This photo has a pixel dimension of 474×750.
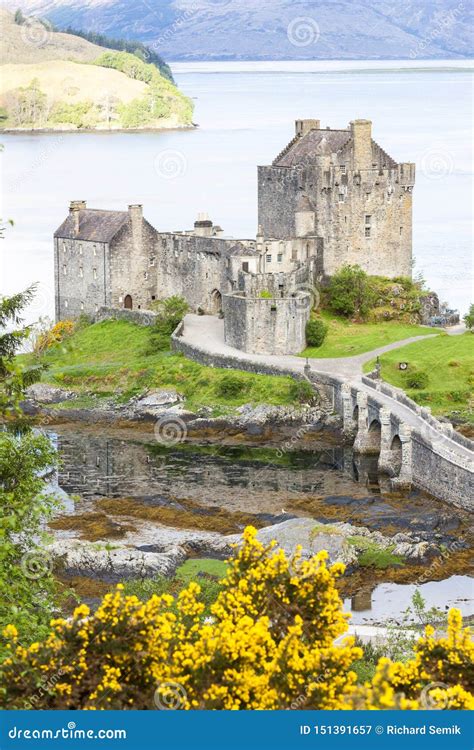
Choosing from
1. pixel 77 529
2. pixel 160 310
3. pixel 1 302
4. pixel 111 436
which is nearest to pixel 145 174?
pixel 160 310

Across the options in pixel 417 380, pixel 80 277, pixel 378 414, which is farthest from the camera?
pixel 80 277

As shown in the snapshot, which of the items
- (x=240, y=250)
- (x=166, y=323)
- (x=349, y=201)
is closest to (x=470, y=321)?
(x=349, y=201)

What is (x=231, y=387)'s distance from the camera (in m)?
61.5

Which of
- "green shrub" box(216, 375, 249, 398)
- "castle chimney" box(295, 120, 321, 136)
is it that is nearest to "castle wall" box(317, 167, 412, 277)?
"castle chimney" box(295, 120, 321, 136)

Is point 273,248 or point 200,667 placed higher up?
point 273,248

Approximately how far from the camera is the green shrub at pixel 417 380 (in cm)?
5991

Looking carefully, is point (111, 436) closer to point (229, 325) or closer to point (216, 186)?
point (229, 325)

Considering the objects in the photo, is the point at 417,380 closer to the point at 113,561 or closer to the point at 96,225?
the point at 113,561

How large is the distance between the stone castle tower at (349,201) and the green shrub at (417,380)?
11.6 metres

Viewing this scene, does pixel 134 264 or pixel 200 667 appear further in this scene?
pixel 134 264

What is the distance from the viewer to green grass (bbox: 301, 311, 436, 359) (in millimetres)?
64500

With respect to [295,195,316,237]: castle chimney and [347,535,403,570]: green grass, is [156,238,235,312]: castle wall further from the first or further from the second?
[347,535,403,570]: green grass

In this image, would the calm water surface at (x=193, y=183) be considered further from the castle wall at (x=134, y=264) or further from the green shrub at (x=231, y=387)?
the green shrub at (x=231, y=387)

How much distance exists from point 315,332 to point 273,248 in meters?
5.84
